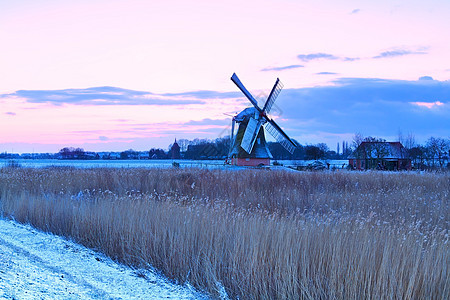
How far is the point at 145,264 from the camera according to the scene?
704 centimetres

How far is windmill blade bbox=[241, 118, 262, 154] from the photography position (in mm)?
36031

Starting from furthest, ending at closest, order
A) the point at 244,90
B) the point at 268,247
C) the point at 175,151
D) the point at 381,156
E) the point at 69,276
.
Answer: the point at 175,151, the point at 381,156, the point at 244,90, the point at 268,247, the point at 69,276

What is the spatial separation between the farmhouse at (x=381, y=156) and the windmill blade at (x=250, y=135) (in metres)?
12.1

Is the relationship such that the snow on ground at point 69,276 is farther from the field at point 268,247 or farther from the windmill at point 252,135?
the windmill at point 252,135

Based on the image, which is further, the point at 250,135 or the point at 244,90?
the point at 244,90

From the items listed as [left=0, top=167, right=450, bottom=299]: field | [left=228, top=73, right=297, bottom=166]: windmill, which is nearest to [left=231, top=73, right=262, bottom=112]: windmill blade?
[left=228, top=73, right=297, bottom=166]: windmill

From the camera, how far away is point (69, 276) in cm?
610

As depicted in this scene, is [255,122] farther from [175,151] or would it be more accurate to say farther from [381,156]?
[175,151]

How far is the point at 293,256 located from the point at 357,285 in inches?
40.6

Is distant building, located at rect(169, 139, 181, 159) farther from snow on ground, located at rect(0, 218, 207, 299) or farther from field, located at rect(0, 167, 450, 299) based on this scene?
snow on ground, located at rect(0, 218, 207, 299)

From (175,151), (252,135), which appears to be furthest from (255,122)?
(175,151)

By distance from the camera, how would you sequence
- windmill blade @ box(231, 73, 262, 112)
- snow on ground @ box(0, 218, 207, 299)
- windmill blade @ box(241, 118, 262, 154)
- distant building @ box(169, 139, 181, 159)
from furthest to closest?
distant building @ box(169, 139, 181, 159), windmill blade @ box(231, 73, 262, 112), windmill blade @ box(241, 118, 262, 154), snow on ground @ box(0, 218, 207, 299)

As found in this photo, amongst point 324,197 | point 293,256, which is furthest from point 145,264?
point 324,197

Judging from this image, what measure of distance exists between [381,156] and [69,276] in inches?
1634
